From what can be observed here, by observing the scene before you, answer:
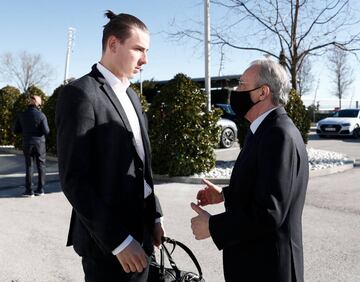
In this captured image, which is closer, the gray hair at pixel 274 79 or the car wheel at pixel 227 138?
the gray hair at pixel 274 79

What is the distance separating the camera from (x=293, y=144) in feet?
6.48

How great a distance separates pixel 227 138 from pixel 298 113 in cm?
544

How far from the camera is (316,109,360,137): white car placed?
67.3 ft

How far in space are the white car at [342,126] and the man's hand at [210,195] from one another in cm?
1937

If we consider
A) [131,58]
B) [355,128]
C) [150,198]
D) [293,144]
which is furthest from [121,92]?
[355,128]

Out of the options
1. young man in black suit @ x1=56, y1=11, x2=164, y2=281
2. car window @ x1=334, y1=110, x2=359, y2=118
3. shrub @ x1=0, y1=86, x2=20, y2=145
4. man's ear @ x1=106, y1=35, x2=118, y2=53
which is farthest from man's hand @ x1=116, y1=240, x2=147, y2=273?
car window @ x1=334, y1=110, x2=359, y2=118

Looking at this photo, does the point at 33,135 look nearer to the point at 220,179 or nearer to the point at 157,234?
the point at 220,179

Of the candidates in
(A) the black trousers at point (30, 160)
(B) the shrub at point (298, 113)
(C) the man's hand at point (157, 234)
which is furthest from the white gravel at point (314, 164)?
(C) the man's hand at point (157, 234)

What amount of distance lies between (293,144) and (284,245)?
0.49 metres

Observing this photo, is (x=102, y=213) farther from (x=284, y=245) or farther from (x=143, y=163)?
(x=284, y=245)

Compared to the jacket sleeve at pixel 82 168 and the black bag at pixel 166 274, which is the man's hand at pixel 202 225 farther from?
the jacket sleeve at pixel 82 168

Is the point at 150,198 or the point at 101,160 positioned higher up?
the point at 101,160

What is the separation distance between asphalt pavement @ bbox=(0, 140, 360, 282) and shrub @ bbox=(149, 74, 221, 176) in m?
0.65

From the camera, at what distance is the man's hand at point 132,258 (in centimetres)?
191
